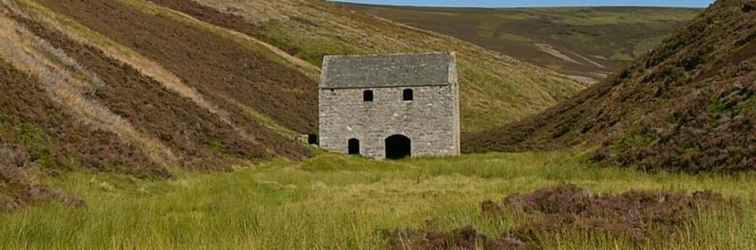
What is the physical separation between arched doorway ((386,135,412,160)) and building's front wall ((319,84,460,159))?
5.56 ft

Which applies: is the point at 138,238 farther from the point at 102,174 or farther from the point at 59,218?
the point at 102,174

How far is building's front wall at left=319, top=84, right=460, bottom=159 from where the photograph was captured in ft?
156

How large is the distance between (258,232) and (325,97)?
4017 cm

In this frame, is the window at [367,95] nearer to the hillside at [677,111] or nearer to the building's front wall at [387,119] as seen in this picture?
the building's front wall at [387,119]

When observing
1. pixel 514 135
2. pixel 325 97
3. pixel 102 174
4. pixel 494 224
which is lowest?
pixel 514 135

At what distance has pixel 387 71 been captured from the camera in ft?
164

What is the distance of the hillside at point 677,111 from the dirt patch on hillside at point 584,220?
8989 millimetres

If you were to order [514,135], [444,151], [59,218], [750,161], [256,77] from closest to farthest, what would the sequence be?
[59,218] → [750,161] → [444,151] → [514,135] → [256,77]

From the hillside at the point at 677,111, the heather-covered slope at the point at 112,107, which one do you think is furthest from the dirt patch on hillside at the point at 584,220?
the hillside at the point at 677,111

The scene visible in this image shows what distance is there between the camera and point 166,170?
875 inches

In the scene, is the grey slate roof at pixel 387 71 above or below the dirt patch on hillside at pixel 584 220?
below

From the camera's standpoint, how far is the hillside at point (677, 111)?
2223cm

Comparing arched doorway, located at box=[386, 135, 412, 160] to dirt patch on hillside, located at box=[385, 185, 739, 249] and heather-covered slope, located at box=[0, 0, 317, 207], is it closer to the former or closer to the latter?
heather-covered slope, located at box=[0, 0, 317, 207]

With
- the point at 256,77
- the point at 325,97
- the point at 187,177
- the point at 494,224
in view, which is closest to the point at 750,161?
the point at 494,224
